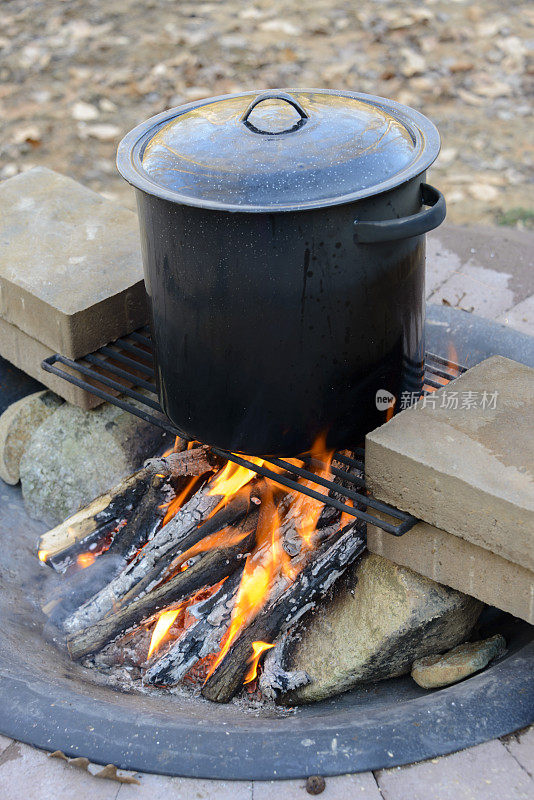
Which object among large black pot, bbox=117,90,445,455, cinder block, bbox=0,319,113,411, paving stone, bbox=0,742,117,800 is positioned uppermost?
large black pot, bbox=117,90,445,455

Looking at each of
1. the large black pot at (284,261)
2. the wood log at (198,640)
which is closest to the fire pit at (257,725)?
the wood log at (198,640)

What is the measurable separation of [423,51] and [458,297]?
14.0 ft

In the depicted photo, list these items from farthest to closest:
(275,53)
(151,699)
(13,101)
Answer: (275,53)
(13,101)
(151,699)

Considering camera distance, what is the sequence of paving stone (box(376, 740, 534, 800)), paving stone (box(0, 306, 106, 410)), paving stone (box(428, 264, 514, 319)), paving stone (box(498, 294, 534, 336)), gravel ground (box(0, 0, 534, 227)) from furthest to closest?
gravel ground (box(0, 0, 534, 227)) → paving stone (box(428, 264, 514, 319)) → paving stone (box(498, 294, 534, 336)) → paving stone (box(0, 306, 106, 410)) → paving stone (box(376, 740, 534, 800))

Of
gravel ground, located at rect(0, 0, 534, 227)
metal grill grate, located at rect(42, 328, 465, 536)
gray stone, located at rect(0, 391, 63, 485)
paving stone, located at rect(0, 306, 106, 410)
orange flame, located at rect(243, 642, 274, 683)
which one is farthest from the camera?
gravel ground, located at rect(0, 0, 534, 227)

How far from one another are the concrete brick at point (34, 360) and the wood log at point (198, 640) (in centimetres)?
81

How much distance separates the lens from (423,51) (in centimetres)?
675

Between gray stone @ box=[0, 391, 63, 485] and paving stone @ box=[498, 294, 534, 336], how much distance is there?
1.66m

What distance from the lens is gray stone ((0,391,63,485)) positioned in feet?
9.27

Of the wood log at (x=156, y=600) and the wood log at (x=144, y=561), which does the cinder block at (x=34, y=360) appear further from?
the wood log at (x=156, y=600)

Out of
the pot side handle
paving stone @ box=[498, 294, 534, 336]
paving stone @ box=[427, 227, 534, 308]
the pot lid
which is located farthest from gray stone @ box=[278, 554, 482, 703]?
paving stone @ box=[427, 227, 534, 308]

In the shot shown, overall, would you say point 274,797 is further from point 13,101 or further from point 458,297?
point 13,101

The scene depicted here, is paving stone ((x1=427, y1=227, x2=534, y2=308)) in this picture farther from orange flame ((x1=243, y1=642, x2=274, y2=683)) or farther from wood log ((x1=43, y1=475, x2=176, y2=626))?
orange flame ((x1=243, y1=642, x2=274, y2=683))

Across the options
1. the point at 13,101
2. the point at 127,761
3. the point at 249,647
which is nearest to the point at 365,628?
the point at 249,647
